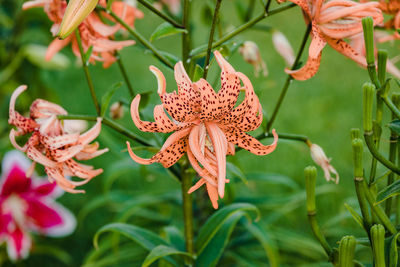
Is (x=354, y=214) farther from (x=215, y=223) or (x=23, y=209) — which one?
(x=23, y=209)

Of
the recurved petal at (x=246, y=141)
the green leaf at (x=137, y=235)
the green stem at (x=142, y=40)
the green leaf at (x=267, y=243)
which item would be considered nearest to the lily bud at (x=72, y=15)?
the green stem at (x=142, y=40)

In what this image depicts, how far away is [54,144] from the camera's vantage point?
0.57 m

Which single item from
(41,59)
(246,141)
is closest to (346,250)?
(246,141)

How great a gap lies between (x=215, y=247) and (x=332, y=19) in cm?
38

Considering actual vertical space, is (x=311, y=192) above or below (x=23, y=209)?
above

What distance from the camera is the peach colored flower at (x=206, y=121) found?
0.49m

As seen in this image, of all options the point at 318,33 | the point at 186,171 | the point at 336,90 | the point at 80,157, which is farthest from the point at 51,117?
the point at 336,90

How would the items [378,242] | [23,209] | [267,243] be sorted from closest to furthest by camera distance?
[378,242], [267,243], [23,209]

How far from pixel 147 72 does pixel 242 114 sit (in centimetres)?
189

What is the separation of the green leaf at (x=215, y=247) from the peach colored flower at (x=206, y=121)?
247 millimetres

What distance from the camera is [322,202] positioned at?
1.41 metres

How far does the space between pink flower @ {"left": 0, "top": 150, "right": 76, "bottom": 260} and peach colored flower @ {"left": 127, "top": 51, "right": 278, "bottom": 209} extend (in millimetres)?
592

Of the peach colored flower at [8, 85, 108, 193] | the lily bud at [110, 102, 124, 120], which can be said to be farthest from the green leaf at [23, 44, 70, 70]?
the peach colored flower at [8, 85, 108, 193]

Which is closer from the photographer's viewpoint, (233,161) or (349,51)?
(349,51)
